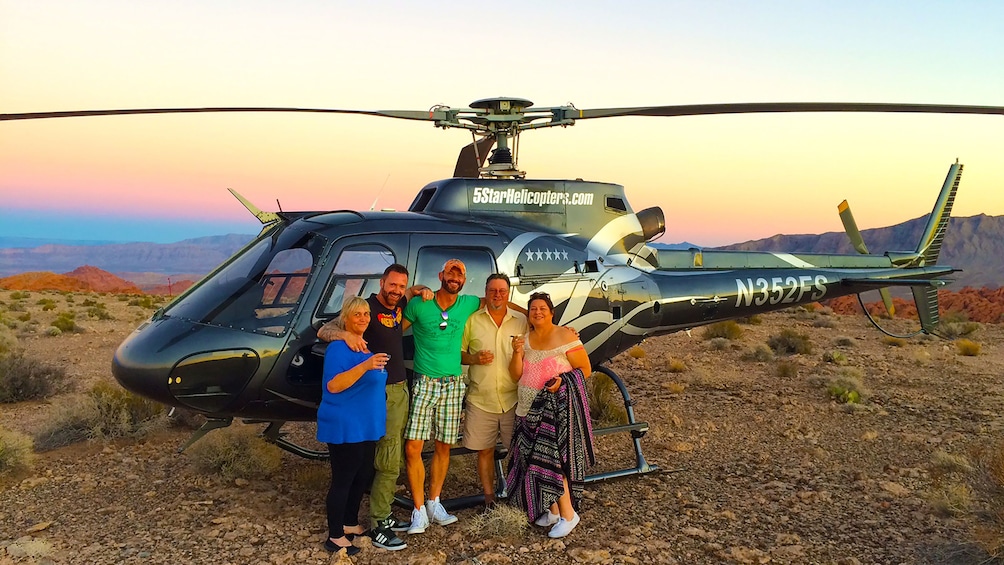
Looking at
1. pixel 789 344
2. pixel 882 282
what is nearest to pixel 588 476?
pixel 882 282

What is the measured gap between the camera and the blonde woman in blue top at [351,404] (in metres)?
4.52

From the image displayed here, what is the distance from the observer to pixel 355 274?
542 centimetres

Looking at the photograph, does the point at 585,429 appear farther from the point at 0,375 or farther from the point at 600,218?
the point at 0,375

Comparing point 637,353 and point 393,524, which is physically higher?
point 393,524

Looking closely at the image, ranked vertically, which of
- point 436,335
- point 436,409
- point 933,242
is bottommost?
point 436,409

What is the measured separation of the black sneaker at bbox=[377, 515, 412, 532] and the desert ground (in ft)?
0.59

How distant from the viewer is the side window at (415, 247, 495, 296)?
568 cm

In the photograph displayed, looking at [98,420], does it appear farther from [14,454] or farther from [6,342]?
[6,342]

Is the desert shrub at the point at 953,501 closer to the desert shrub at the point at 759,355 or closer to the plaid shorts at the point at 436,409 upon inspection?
the plaid shorts at the point at 436,409

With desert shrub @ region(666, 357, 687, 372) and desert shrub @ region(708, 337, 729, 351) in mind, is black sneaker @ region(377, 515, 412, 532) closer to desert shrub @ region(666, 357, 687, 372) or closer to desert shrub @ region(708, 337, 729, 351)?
desert shrub @ region(666, 357, 687, 372)

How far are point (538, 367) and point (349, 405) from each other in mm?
1499

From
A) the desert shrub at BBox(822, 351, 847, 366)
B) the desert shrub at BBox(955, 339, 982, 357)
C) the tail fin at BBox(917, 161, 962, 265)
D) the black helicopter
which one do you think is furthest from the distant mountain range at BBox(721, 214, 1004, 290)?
the black helicopter

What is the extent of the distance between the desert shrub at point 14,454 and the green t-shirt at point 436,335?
4.64 metres

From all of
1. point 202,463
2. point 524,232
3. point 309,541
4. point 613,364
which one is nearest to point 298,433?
point 202,463
